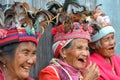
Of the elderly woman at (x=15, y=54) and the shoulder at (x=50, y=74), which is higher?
the elderly woman at (x=15, y=54)

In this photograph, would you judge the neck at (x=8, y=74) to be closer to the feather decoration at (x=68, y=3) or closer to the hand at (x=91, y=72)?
the hand at (x=91, y=72)

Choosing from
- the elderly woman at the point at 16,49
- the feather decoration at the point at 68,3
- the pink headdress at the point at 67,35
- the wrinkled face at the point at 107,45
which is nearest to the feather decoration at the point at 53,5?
the feather decoration at the point at 68,3

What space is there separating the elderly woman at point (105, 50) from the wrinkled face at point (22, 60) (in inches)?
42.1

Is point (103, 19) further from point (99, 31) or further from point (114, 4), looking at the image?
point (114, 4)

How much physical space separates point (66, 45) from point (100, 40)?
56 cm

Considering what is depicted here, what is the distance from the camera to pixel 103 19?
466cm

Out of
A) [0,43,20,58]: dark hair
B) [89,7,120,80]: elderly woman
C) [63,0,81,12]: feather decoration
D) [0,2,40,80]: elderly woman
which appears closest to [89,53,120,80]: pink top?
[89,7,120,80]: elderly woman

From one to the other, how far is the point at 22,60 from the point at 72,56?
0.65 metres

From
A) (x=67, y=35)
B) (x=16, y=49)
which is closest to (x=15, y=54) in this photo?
(x=16, y=49)

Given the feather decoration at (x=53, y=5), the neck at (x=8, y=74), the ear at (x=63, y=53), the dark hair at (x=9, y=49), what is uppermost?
the feather decoration at (x=53, y=5)

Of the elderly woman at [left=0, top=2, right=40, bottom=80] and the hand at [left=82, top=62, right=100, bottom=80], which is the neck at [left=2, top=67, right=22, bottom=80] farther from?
the hand at [left=82, top=62, right=100, bottom=80]

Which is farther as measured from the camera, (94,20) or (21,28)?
(94,20)

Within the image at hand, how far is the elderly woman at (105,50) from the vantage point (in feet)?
15.3

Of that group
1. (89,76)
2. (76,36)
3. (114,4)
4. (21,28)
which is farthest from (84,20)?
(114,4)
